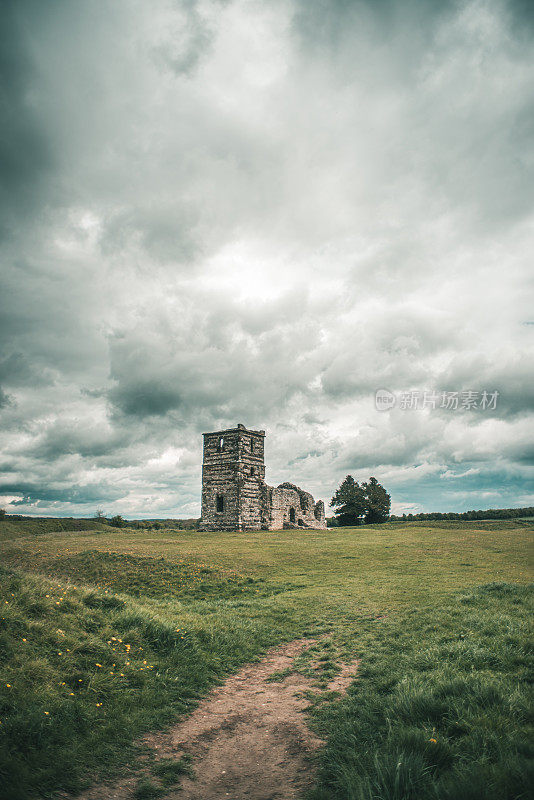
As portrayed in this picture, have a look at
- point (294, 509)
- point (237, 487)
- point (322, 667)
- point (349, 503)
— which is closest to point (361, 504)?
point (349, 503)

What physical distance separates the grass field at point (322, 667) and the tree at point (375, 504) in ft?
173

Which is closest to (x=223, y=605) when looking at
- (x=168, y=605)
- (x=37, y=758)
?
(x=168, y=605)

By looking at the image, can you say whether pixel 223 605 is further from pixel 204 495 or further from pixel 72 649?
pixel 204 495

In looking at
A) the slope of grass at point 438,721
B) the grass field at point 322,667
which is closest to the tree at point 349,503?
the grass field at point 322,667

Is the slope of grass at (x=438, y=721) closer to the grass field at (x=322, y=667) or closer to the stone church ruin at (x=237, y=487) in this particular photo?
the grass field at (x=322, y=667)

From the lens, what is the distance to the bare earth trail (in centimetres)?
514

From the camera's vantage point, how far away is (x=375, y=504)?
225 feet

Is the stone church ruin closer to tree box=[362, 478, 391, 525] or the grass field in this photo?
tree box=[362, 478, 391, 525]

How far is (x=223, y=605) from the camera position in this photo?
13859 mm

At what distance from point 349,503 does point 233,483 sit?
28.9 m

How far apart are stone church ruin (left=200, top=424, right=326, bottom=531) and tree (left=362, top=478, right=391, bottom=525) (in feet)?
72.1

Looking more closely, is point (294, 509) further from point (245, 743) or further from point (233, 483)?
point (245, 743)

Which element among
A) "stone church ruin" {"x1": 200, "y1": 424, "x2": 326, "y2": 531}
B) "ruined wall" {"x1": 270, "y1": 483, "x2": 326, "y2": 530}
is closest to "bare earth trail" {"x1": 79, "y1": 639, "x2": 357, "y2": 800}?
"stone church ruin" {"x1": 200, "y1": 424, "x2": 326, "y2": 531}

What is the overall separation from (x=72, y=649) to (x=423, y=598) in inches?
423
